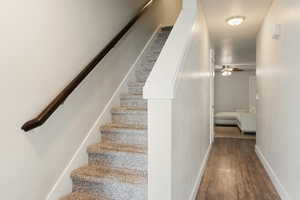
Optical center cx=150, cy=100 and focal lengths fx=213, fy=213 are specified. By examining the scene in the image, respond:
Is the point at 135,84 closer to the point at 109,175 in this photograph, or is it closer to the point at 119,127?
the point at 119,127

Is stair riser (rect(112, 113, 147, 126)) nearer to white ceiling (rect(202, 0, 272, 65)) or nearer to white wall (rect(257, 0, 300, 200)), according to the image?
white wall (rect(257, 0, 300, 200))

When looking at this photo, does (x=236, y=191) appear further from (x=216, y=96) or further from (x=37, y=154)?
(x=216, y=96)

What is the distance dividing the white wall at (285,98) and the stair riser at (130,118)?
1459 millimetres

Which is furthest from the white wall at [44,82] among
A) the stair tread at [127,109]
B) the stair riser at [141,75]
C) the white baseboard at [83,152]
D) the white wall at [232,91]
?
the white wall at [232,91]

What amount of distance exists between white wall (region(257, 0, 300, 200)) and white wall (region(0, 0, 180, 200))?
1.91m

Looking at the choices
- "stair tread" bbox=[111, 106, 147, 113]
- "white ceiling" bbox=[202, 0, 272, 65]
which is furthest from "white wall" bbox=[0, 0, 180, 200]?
"white ceiling" bbox=[202, 0, 272, 65]

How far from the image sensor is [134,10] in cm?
330

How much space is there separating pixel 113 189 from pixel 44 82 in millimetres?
1069

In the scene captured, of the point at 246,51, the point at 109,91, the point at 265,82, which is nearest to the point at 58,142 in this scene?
the point at 109,91

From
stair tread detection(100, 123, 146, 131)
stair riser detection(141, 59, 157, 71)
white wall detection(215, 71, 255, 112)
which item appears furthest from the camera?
white wall detection(215, 71, 255, 112)

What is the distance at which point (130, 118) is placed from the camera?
8.40 feet

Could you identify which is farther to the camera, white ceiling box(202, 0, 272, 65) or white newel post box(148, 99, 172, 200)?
white ceiling box(202, 0, 272, 65)

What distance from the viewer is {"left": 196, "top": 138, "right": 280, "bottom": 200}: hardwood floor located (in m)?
2.39

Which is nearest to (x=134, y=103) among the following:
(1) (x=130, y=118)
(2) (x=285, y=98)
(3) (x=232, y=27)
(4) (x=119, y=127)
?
(1) (x=130, y=118)
